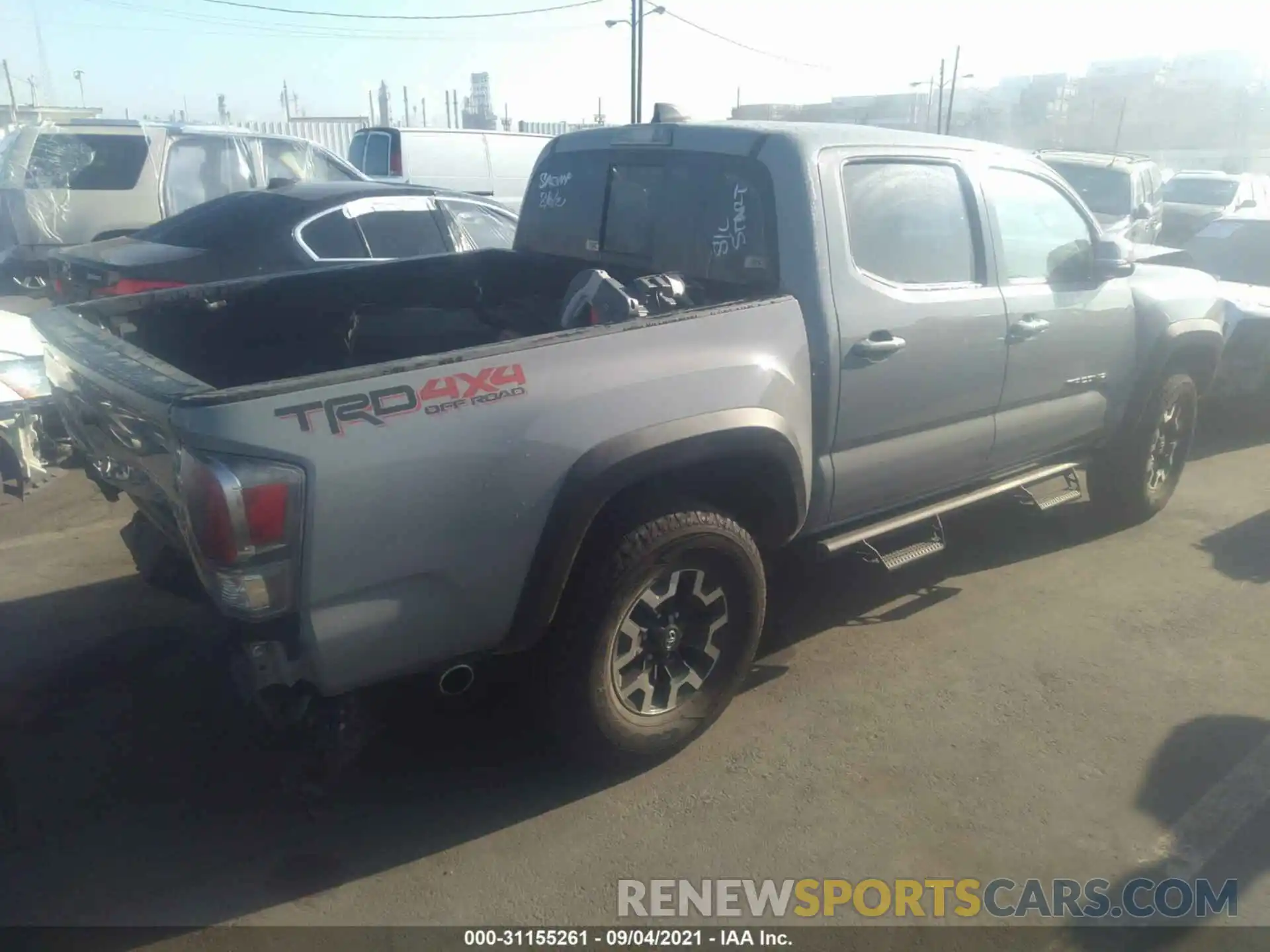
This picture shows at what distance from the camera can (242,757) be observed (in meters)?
3.35

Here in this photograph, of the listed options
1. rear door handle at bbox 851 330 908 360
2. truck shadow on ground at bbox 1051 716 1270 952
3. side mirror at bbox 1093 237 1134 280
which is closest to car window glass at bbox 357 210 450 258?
rear door handle at bbox 851 330 908 360

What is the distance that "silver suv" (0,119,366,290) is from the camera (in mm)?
9773

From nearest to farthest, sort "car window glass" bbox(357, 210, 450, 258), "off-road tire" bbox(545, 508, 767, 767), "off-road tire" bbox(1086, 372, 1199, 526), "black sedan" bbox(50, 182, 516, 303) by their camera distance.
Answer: "off-road tire" bbox(545, 508, 767, 767), "off-road tire" bbox(1086, 372, 1199, 526), "black sedan" bbox(50, 182, 516, 303), "car window glass" bbox(357, 210, 450, 258)

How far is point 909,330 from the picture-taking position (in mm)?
3770

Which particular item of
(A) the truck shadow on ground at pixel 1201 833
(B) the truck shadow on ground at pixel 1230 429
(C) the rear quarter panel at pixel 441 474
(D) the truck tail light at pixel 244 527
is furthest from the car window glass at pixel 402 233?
(B) the truck shadow on ground at pixel 1230 429

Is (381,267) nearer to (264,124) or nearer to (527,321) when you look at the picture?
(527,321)

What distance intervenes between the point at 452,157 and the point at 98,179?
21.2 feet

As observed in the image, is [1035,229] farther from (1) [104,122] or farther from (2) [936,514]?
(1) [104,122]

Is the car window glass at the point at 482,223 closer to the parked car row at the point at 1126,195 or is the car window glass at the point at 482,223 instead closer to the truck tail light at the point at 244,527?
the truck tail light at the point at 244,527

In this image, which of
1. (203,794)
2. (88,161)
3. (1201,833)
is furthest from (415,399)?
(88,161)

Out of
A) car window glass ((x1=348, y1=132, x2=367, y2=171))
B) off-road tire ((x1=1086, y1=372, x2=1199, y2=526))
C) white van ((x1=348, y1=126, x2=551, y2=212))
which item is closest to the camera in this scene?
off-road tire ((x1=1086, y1=372, x2=1199, y2=526))

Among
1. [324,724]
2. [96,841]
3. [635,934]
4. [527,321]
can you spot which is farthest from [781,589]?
[96,841]

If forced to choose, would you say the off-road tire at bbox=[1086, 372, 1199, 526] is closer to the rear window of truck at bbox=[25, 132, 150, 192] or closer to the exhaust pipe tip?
the exhaust pipe tip

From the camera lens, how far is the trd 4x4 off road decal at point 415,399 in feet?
7.98
